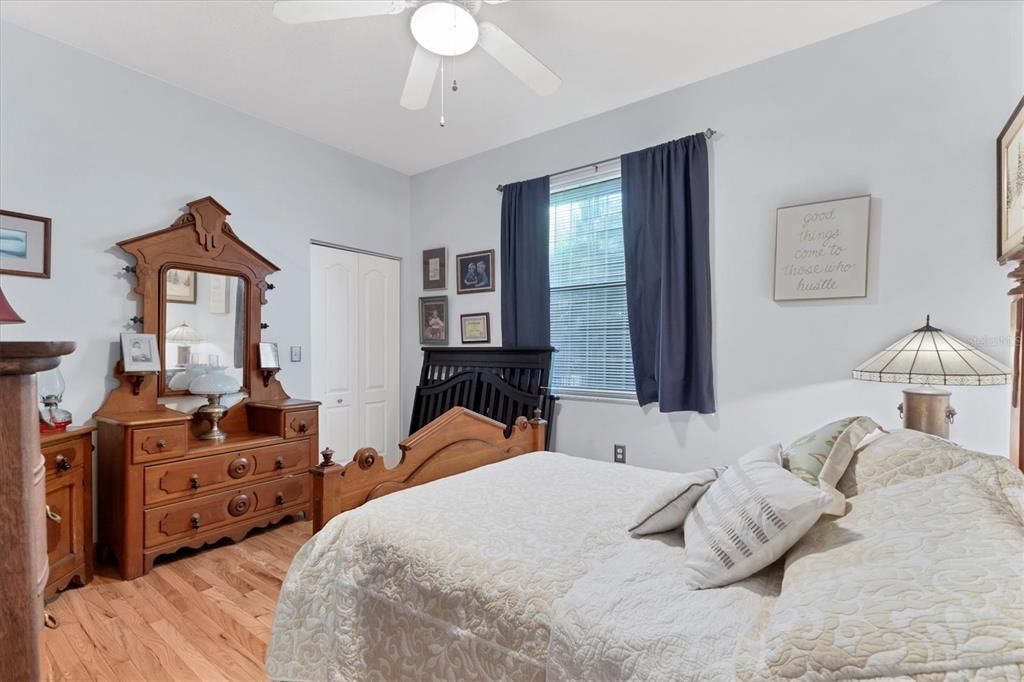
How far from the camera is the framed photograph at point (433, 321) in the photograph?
14.4 feet

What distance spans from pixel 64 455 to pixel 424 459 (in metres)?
1.77

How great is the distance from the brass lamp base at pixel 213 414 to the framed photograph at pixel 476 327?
1.88m

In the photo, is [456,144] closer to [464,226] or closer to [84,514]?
[464,226]

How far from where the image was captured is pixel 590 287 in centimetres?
360

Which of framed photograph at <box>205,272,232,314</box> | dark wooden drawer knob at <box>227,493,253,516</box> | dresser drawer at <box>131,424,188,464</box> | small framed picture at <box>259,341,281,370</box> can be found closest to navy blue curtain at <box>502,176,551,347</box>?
small framed picture at <box>259,341,281,370</box>

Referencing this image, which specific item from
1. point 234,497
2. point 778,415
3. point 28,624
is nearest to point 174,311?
point 234,497

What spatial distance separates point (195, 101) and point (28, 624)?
3528 mm

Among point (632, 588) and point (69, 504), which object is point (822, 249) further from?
point (69, 504)

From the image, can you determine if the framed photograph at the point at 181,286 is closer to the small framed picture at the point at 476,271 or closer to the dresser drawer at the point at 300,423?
the dresser drawer at the point at 300,423

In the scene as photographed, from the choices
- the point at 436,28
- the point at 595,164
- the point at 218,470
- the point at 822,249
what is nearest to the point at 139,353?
the point at 218,470

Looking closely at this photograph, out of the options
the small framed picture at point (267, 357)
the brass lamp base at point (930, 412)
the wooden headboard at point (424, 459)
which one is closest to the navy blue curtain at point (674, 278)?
the wooden headboard at point (424, 459)

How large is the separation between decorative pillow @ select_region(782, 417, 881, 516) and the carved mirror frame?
327 cm

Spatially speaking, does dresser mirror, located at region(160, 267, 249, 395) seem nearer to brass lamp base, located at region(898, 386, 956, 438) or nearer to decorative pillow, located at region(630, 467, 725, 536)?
decorative pillow, located at region(630, 467, 725, 536)

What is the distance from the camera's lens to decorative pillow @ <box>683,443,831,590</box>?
43.1 inches
